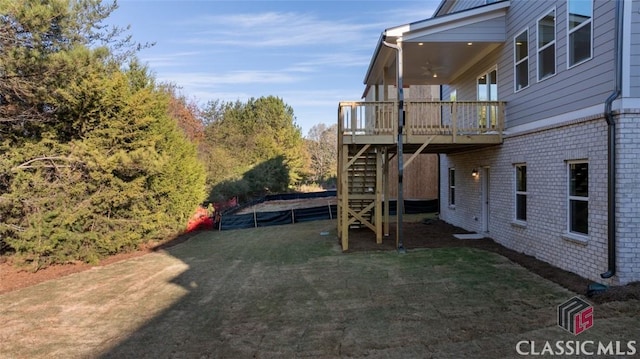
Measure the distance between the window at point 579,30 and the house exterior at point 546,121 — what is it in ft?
0.07

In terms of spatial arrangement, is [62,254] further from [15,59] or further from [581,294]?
[581,294]

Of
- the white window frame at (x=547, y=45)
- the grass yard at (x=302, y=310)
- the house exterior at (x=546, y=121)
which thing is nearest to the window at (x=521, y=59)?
the house exterior at (x=546, y=121)

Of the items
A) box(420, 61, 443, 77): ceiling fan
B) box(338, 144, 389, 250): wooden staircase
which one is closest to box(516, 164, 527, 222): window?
box(338, 144, 389, 250): wooden staircase

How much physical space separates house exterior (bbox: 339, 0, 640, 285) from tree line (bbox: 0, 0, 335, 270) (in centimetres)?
584

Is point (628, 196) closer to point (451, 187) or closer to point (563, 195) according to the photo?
point (563, 195)

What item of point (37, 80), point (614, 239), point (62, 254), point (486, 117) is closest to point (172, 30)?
point (37, 80)

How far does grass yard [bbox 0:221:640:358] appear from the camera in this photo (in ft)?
13.7

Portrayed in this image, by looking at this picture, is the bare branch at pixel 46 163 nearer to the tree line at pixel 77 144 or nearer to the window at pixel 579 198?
the tree line at pixel 77 144

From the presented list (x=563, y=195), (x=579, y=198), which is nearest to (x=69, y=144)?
(x=563, y=195)

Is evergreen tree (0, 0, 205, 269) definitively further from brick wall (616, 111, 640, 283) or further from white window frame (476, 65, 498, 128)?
brick wall (616, 111, 640, 283)

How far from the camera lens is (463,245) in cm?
967

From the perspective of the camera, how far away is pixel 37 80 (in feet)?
26.7

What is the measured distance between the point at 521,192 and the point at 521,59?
3.02 m

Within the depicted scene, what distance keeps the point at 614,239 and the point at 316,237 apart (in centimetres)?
779
